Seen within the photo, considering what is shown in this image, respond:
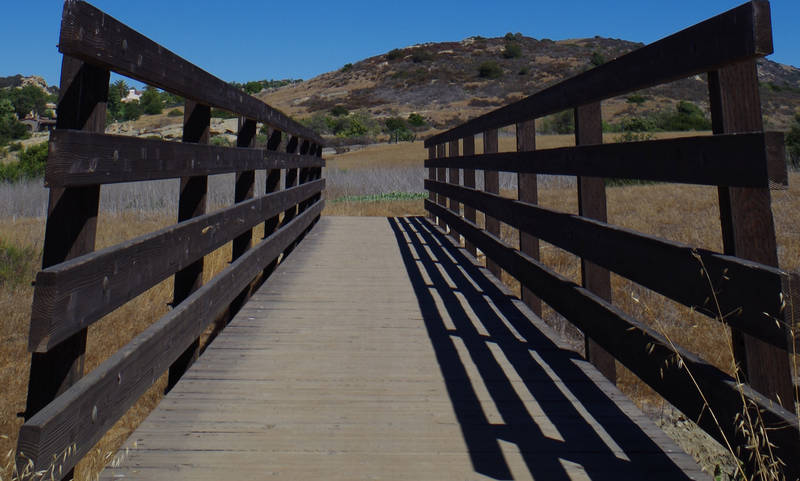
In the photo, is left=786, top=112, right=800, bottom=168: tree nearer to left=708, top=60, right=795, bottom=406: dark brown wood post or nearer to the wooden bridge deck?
the wooden bridge deck

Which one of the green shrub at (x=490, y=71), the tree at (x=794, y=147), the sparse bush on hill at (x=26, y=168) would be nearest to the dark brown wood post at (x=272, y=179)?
the sparse bush on hill at (x=26, y=168)

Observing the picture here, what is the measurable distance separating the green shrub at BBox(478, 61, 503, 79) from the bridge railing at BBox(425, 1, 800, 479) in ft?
261

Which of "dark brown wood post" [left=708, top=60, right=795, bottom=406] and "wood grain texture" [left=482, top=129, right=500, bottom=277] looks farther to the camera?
"wood grain texture" [left=482, top=129, right=500, bottom=277]

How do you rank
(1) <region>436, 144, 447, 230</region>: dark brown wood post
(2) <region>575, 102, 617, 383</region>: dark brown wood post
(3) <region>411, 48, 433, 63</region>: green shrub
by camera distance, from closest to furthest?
(2) <region>575, 102, 617, 383</region>: dark brown wood post → (1) <region>436, 144, 447, 230</region>: dark brown wood post → (3) <region>411, 48, 433, 63</region>: green shrub

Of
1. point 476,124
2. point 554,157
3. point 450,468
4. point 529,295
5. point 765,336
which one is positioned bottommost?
point 450,468

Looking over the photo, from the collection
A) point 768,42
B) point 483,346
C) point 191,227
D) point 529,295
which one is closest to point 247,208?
point 191,227

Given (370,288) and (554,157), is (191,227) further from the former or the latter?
(370,288)

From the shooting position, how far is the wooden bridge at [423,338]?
159 cm

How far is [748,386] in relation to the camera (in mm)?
1593

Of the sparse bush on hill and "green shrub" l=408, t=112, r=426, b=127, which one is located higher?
"green shrub" l=408, t=112, r=426, b=127

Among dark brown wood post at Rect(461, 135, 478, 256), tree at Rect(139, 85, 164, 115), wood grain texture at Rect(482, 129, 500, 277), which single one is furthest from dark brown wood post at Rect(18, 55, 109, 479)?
tree at Rect(139, 85, 164, 115)

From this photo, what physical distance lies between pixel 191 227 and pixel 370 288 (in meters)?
2.39

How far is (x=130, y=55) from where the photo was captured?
2.03 metres

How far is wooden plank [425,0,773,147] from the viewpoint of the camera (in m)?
1.59
